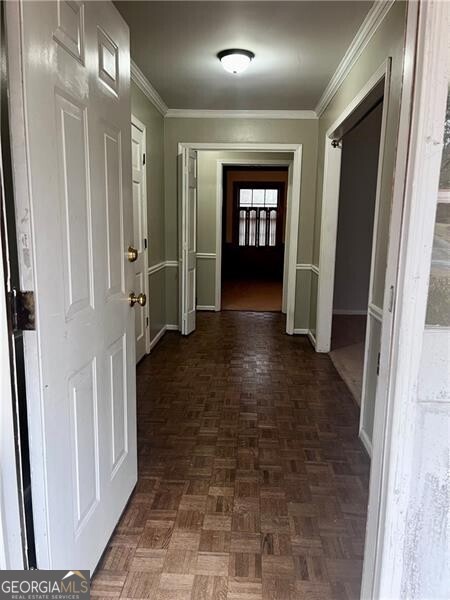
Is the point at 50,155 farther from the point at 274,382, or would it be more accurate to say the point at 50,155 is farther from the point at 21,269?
the point at 274,382

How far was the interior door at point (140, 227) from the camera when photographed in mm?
3410

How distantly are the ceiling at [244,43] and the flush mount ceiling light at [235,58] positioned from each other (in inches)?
1.8

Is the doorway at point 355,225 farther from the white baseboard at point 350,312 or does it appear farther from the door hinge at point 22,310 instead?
the door hinge at point 22,310

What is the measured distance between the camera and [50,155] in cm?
100

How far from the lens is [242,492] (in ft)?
6.18

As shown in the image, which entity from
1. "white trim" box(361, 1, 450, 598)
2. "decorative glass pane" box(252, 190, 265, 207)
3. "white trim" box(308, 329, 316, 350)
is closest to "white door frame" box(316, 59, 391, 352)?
"white trim" box(308, 329, 316, 350)

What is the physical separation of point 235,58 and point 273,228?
737 centimetres

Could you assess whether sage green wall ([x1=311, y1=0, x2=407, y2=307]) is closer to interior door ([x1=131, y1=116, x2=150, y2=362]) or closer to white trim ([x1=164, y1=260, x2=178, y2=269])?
interior door ([x1=131, y1=116, x2=150, y2=362])

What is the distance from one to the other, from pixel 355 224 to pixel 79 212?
16.3 ft

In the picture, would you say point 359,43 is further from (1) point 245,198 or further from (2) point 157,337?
(1) point 245,198

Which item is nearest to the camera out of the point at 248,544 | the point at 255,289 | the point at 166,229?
the point at 248,544

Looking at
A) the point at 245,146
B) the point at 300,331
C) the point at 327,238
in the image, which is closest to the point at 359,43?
the point at 327,238

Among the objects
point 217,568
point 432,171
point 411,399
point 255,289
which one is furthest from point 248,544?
point 255,289

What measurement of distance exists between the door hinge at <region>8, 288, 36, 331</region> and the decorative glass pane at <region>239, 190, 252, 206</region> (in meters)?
9.33
